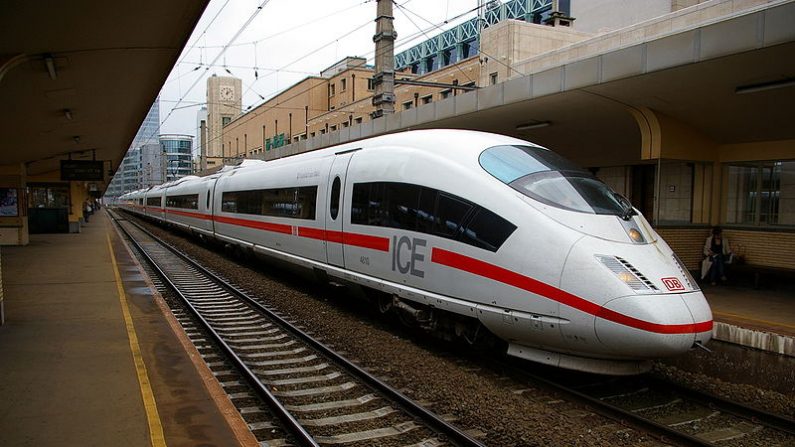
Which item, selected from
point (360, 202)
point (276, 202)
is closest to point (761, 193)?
point (360, 202)

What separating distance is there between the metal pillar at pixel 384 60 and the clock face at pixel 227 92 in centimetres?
5882

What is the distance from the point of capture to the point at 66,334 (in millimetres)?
7395

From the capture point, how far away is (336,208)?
30.8 ft

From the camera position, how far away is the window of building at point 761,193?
11.2 meters

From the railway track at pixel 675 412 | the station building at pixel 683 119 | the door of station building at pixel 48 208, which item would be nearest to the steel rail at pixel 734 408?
the railway track at pixel 675 412

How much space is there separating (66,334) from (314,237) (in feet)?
13.5

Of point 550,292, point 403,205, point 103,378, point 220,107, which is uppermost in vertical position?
point 220,107

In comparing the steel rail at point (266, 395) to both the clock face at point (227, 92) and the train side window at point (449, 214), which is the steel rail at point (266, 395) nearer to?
the train side window at point (449, 214)

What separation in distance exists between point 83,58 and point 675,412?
805 centimetres

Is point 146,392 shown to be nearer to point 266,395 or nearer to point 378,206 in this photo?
point 266,395

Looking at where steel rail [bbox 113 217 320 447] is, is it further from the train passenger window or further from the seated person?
the seated person

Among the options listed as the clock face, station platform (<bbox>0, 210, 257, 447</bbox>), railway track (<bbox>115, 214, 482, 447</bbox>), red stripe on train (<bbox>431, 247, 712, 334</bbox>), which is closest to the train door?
railway track (<bbox>115, 214, 482, 447</bbox>)

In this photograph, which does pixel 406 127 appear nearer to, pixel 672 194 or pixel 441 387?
pixel 672 194

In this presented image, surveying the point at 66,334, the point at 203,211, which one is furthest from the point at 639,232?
the point at 203,211
